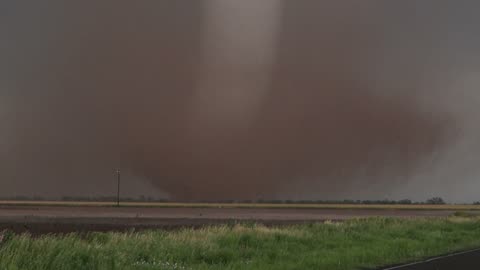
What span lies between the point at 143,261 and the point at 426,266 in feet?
33.0

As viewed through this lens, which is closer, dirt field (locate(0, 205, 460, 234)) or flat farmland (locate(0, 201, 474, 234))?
dirt field (locate(0, 205, 460, 234))

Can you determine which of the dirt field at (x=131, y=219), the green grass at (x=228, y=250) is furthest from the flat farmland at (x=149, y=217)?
the green grass at (x=228, y=250)

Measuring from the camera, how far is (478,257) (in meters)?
27.3

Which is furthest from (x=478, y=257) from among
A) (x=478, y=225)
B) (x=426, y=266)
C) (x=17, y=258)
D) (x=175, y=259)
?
(x=478, y=225)

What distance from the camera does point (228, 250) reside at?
87.6ft

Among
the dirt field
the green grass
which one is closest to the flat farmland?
the dirt field

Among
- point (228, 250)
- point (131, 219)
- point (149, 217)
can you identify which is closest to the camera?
point (228, 250)

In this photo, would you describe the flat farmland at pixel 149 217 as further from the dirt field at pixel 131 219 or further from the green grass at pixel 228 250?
the green grass at pixel 228 250

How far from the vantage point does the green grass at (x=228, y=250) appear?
2045 cm

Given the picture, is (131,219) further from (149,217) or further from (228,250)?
(228,250)

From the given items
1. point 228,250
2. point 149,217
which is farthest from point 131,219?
point 228,250

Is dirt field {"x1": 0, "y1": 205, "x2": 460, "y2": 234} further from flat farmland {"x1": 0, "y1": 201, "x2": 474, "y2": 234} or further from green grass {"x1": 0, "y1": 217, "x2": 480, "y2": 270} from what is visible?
green grass {"x1": 0, "y1": 217, "x2": 480, "y2": 270}

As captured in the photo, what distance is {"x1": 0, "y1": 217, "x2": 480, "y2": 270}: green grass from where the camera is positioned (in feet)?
67.1

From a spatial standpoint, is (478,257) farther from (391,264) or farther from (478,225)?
(478,225)
